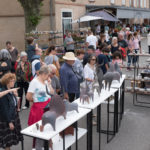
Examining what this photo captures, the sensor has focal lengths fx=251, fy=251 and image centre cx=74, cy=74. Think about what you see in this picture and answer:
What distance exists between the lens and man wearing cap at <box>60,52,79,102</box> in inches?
201

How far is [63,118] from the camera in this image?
3.53 meters

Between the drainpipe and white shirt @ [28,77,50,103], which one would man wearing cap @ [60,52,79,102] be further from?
the drainpipe

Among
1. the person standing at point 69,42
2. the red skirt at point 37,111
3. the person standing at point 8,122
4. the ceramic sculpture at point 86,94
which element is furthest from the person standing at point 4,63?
the person standing at point 69,42

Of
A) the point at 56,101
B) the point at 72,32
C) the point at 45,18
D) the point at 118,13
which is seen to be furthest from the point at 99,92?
the point at 118,13

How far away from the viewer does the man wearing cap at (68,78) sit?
510cm

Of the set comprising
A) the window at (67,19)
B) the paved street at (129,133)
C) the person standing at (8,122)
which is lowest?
the paved street at (129,133)

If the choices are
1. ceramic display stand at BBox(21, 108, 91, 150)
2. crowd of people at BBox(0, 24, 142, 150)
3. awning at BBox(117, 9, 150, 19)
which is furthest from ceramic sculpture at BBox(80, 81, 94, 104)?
awning at BBox(117, 9, 150, 19)

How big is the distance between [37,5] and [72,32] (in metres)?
2.38

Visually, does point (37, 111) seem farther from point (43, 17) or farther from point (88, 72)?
point (43, 17)

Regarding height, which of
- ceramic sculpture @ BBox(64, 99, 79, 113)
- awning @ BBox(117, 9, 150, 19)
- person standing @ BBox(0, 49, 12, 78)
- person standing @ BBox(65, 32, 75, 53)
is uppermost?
awning @ BBox(117, 9, 150, 19)

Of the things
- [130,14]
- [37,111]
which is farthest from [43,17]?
[37,111]

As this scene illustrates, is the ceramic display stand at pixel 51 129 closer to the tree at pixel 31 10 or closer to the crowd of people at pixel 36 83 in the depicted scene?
the crowd of people at pixel 36 83

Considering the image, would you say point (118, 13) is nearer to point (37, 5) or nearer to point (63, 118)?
point (37, 5)

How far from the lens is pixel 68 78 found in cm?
516
